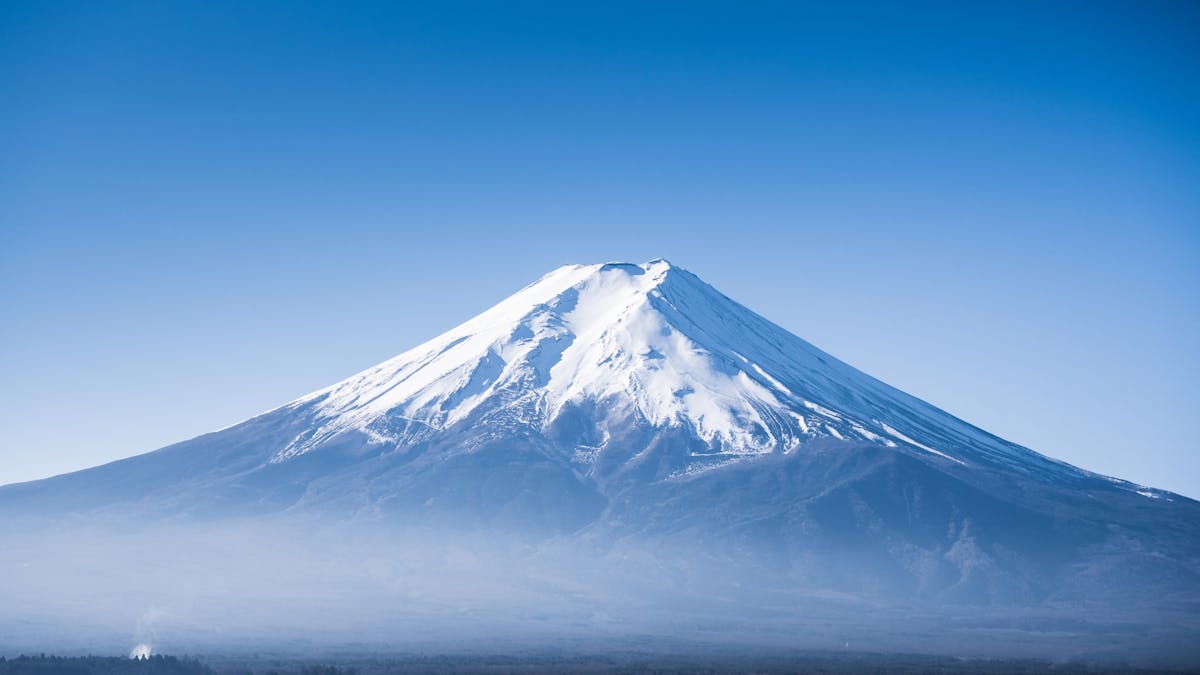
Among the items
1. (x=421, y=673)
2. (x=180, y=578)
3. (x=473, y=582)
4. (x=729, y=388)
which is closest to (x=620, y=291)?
(x=729, y=388)

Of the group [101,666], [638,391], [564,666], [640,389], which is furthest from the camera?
[640,389]

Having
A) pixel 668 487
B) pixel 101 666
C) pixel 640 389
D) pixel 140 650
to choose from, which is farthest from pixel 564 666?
pixel 640 389

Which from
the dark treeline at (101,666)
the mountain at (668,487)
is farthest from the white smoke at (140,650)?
the mountain at (668,487)

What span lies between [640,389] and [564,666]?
9045 cm

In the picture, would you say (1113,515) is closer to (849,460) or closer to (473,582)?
(849,460)

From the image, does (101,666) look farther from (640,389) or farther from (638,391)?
(640,389)

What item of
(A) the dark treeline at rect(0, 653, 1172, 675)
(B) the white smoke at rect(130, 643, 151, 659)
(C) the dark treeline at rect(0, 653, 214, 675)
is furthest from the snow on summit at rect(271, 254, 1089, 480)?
(C) the dark treeline at rect(0, 653, 214, 675)

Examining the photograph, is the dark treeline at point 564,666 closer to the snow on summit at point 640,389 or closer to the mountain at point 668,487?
the mountain at point 668,487

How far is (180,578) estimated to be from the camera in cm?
13212

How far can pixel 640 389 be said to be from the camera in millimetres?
172250

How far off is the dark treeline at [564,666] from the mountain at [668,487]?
110 ft

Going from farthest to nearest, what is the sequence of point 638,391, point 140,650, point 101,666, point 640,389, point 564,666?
point 640,389 → point 638,391 → point 140,650 → point 564,666 → point 101,666

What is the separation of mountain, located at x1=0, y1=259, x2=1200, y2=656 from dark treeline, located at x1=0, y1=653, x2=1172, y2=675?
3357 cm

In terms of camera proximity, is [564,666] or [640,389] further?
[640,389]
